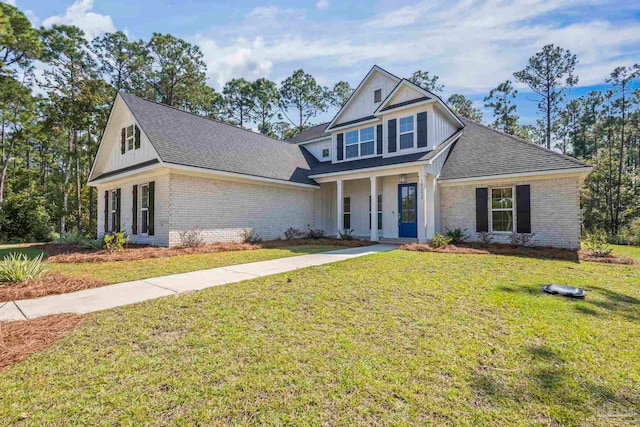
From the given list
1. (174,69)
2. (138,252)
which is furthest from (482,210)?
(174,69)

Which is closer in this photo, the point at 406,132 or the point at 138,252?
the point at 138,252

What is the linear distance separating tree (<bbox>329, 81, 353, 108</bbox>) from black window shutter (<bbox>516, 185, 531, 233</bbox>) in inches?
1123

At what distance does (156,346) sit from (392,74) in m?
15.3

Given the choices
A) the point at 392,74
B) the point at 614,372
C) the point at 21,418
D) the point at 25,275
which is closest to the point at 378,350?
the point at 614,372

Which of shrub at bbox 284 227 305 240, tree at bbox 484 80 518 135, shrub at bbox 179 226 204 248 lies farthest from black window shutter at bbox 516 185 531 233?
tree at bbox 484 80 518 135

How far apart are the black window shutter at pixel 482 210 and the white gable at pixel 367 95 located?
6.78 meters

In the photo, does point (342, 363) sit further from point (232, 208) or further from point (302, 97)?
point (302, 97)

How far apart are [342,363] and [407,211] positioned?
1132cm

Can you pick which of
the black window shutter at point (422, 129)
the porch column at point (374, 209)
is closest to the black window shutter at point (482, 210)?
the black window shutter at point (422, 129)

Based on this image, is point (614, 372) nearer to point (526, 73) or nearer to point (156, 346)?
point (156, 346)

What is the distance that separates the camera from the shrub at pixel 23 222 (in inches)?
654

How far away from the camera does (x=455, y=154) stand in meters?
13.4

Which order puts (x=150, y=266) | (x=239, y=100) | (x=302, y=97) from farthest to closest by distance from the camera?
(x=302, y=97)
(x=239, y=100)
(x=150, y=266)

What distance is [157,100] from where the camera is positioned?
28.3m
